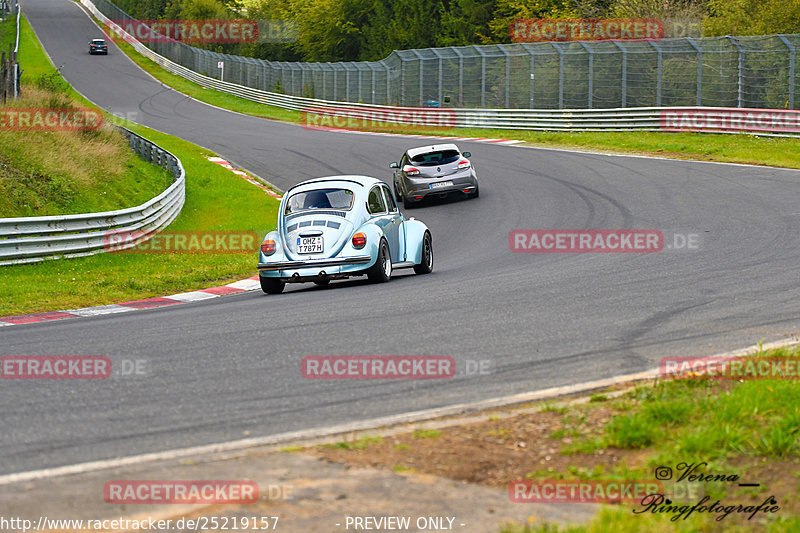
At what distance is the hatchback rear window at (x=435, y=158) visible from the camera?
23944mm

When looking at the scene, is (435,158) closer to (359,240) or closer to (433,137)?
(359,240)

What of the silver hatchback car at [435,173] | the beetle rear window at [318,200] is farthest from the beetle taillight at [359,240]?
the silver hatchback car at [435,173]

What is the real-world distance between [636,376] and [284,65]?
59919 mm

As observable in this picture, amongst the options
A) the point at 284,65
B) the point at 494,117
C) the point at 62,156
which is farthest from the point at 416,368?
the point at 284,65

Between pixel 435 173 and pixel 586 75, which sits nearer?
pixel 435 173

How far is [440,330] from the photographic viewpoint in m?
9.48

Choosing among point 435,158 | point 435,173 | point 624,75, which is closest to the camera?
point 435,173

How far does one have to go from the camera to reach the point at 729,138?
31766 millimetres

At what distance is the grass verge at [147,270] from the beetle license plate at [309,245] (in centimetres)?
299

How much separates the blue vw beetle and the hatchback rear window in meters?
9.27

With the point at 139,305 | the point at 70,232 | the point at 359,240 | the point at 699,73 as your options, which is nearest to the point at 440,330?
the point at 359,240

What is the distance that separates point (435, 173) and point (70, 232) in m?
9.31

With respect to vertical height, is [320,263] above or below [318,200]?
below

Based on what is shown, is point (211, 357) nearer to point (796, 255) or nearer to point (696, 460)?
point (696, 460)
